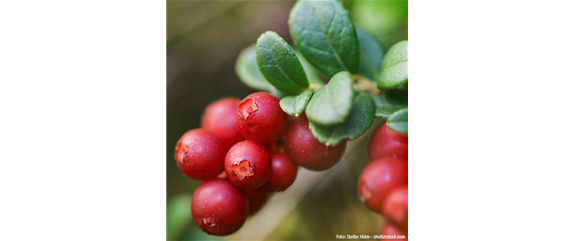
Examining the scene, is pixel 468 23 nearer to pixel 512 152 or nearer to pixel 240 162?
pixel 512 152

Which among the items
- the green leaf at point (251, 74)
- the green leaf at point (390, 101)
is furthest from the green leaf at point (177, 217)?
the green leaf at point (390, 101)

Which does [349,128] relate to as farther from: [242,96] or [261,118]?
[242,96]

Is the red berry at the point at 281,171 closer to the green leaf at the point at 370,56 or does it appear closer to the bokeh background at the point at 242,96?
the green leaf at the point at 370,56

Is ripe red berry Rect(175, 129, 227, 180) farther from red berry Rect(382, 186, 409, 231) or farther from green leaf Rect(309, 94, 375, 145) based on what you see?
red berry Rect(382, 186, 409, 231)

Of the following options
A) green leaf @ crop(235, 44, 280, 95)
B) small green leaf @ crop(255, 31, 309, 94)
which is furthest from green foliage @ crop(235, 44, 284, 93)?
small green leaf @ crop(255, 31, 309, 94)

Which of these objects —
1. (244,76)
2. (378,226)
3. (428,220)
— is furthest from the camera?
(378,226)

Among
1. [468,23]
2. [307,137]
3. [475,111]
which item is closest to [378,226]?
[307,137]

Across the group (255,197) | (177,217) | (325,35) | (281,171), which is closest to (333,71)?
(325,35)

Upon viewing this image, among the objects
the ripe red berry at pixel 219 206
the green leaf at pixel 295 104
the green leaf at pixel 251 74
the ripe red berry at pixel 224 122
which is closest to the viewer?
the green leaf at pixel 295 104
